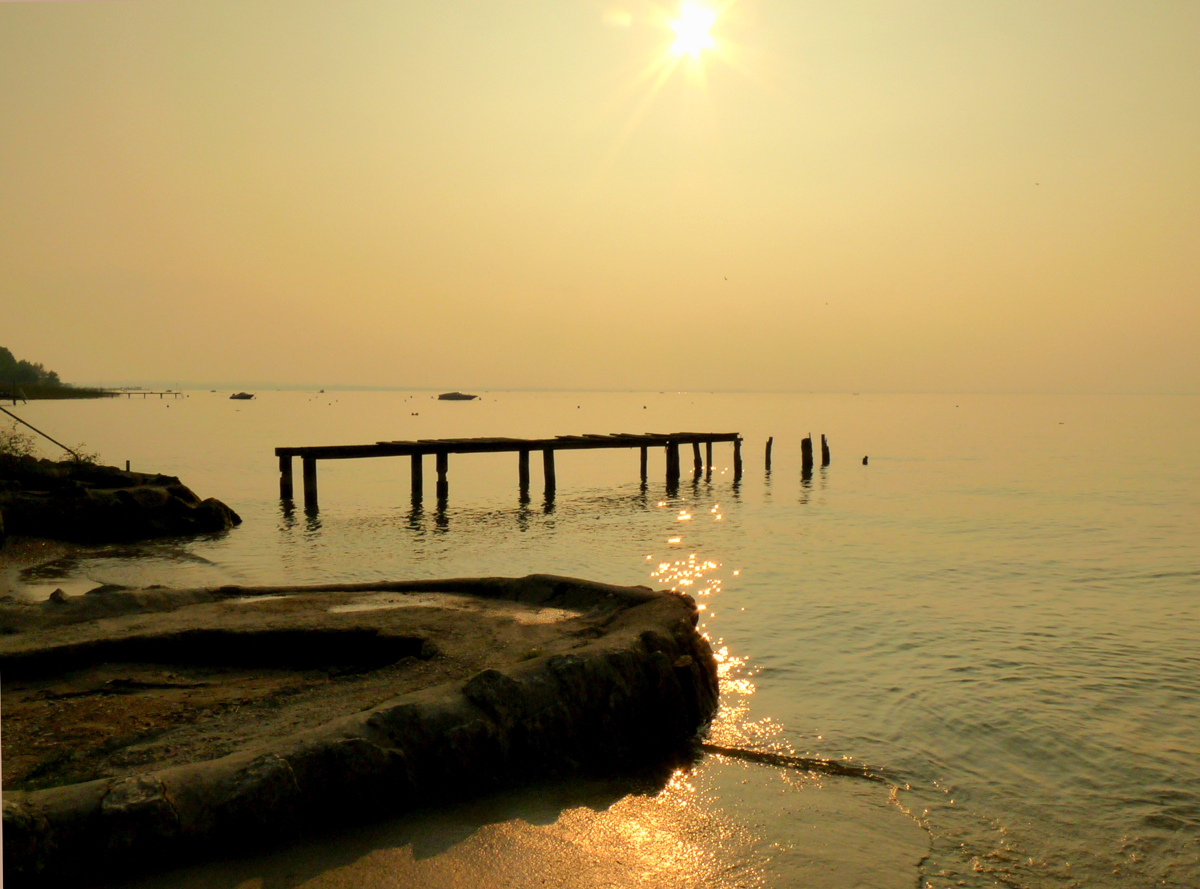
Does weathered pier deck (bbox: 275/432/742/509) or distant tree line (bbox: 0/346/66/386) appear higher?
distant tree line (bbox: 0/346/66/386)

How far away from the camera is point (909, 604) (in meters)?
14.5

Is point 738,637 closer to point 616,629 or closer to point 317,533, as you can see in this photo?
point 616,629

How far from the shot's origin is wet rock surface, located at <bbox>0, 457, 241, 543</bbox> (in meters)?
18.9

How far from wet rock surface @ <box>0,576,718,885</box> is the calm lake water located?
122cm

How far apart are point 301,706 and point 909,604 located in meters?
11.0

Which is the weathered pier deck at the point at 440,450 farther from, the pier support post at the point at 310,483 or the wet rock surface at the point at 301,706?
the wet rock surface at the point at 301,706

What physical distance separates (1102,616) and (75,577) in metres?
17.7

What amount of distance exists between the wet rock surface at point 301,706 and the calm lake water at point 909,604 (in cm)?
122

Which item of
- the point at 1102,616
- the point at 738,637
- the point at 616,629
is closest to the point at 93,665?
the point at 616,629

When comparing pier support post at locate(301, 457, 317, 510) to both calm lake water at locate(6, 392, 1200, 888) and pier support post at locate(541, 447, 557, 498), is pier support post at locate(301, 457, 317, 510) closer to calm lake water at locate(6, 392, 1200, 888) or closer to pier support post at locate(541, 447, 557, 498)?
calm lake water at locate(6, 392, 1200, 888)

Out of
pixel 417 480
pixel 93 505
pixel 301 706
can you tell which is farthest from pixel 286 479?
pixel 301 706

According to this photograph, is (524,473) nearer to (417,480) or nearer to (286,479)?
(417,480)

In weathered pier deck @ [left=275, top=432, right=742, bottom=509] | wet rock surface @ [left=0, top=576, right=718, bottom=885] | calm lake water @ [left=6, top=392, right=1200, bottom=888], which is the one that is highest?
weathered pier deck @ [left=275, top=432, right=742, bottom=509]

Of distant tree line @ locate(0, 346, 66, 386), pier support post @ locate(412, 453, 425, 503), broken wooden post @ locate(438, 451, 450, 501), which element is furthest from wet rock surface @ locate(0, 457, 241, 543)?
distant tree line @ locate(0, 346, 66, 386)
